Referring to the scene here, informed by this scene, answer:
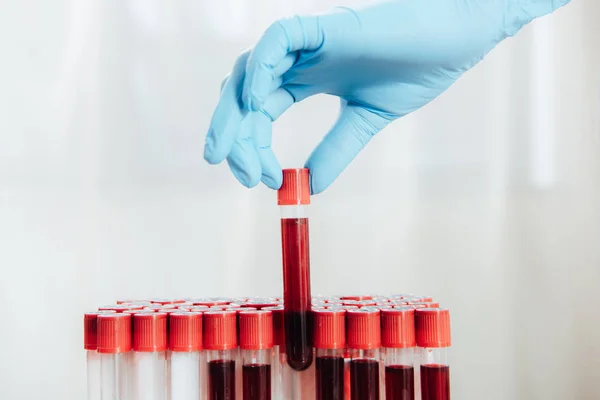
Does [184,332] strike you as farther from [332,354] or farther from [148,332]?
[332,354]

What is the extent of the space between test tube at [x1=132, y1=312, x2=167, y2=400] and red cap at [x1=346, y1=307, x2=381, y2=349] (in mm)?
319

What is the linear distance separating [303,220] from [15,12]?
4.90 feet

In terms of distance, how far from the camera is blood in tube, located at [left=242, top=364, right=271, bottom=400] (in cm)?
110

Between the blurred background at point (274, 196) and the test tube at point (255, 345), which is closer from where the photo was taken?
the test tube at point (255, 345)

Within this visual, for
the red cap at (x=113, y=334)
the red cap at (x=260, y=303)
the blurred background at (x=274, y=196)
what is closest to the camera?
the red cap at (x=113, y=334)

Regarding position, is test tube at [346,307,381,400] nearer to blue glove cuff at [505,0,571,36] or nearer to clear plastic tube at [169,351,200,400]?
clear plastic tube at [169,351,200,400]

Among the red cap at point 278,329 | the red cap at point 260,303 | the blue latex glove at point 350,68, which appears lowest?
the red cap at point 278,329

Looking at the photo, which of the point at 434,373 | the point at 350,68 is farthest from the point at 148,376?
the point at 350,68

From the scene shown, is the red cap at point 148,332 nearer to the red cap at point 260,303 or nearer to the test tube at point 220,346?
the test tube at point 220,346

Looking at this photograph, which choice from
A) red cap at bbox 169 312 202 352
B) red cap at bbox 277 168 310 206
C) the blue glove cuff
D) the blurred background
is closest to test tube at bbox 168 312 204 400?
red cap at bbox 169 312 202 352

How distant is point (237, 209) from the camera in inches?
86.1

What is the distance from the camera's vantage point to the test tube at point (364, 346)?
109 cm

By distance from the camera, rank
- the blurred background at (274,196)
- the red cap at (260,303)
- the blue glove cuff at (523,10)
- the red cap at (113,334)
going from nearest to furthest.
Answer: the red cap at (113,334) → the red cap at (260,303) → the blue glove cuff at (523,10) → the blurred background at (274,196)

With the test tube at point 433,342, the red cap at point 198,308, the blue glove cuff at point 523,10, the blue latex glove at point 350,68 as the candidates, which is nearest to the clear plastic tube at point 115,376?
the red cap at point 198,308
